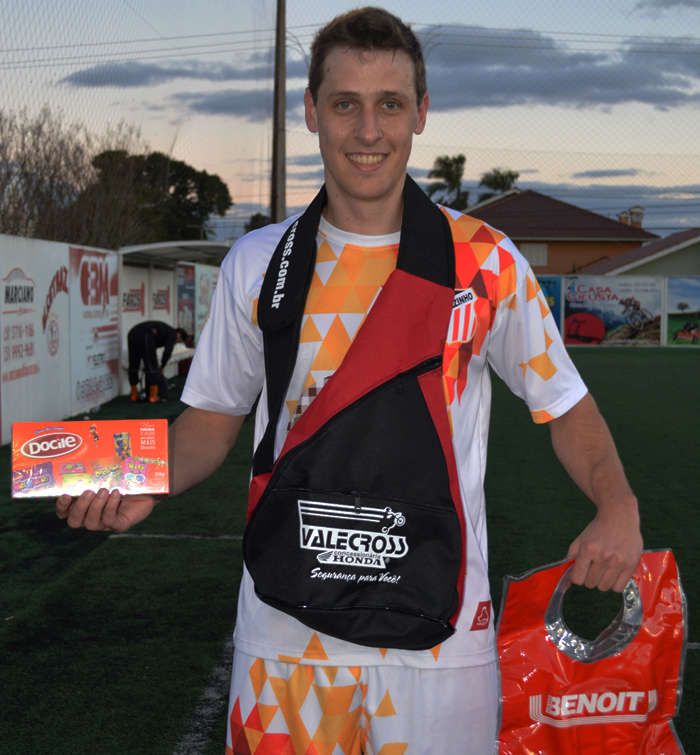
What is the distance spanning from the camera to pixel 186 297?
58.1 feet

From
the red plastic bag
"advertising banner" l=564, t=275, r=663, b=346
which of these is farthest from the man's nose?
"advertising banner" l=564, t=275, r=663, b=346

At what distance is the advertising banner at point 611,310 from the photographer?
26.1 metres

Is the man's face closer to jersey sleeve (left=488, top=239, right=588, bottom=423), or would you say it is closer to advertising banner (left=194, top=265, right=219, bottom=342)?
jersey sleeve (left=488, top=239, right=588, bottom=423)

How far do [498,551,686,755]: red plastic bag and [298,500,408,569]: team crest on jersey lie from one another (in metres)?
0.45

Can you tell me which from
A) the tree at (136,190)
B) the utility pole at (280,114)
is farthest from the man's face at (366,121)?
the tree at (136,190)

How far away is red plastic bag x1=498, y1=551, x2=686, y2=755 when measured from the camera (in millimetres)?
1715

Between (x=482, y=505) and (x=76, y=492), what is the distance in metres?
0.84

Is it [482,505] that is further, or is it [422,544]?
[482,505]

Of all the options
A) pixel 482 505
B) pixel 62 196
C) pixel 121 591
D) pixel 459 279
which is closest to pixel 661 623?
pixel 482 505

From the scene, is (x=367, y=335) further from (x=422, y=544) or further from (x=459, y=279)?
(x=422, y=544)

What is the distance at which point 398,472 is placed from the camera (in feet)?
4.85

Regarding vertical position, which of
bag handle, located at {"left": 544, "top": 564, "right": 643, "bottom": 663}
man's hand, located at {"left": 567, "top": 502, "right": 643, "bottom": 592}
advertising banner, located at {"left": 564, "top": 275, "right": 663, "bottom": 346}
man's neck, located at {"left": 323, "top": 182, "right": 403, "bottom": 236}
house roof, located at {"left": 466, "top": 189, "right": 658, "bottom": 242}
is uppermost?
house roof, located at {"left": 466, "top": 189, "right": 658, "bottom": 242}

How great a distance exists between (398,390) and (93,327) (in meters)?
11.4

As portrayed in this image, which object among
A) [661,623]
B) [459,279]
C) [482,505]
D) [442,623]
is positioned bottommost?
[661,623]
